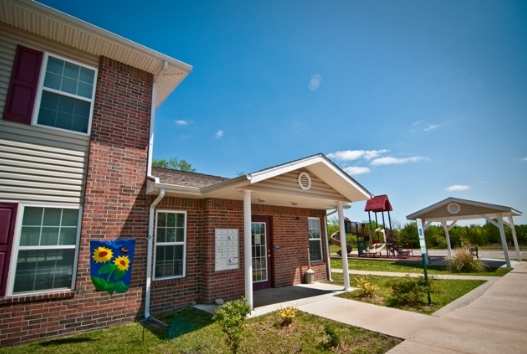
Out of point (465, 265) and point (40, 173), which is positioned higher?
point (40, 173)

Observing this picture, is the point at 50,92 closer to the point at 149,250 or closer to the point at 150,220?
the point at 150,220

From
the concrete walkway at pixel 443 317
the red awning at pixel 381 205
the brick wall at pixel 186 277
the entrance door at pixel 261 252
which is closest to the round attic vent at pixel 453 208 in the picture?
the concrete walkway at pixel 443 317

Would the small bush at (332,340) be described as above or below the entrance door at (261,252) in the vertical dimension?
below

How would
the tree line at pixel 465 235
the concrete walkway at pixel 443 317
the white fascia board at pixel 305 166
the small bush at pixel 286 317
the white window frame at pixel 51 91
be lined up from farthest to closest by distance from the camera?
the tree line at pixel 465 235 → the white fascia board at pixel 305 166 → the white window frame at pixel 51 91 → the small bush at pixel 286 317 → the concrete walkway at pixel 443 317

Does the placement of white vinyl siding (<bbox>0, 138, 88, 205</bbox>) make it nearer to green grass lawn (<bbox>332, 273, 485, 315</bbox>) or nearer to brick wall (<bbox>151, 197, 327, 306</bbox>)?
brick wall (<bbox>151, 197, 327, 306</bbox>)

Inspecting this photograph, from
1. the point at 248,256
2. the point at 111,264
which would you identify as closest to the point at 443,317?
the point at 248,256

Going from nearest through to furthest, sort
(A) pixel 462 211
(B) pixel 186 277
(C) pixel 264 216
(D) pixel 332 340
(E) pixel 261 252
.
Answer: (D) pixel 332 340 → (B) pixel 186 277 → (E) pixel 261 252 → (C) pixel 264 216 → (A) pixel 462 211

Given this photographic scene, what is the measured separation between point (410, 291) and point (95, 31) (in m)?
10.1

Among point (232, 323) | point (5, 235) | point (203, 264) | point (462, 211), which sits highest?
point (462, 211)

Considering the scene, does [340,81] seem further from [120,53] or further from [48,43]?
[48,43]

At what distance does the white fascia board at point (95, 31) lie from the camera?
16.9 feet

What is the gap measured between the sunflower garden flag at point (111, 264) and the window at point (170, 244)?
1502 mm

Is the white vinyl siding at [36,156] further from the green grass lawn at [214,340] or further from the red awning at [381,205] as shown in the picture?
the red awning at [381,205]

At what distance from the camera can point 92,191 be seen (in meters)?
5.70
